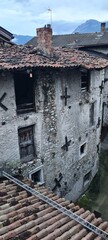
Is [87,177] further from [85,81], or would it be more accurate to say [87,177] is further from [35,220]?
[35,220]

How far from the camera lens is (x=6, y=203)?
922cm

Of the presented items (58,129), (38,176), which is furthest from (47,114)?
(38,176)

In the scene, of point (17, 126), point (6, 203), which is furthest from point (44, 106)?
point (6, 203)

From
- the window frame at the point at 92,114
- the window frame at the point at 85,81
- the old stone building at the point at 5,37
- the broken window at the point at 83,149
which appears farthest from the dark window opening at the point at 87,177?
the old stone building at the point at 5,37

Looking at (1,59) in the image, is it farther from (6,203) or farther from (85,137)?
(85,137)

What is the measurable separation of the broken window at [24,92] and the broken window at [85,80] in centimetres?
459

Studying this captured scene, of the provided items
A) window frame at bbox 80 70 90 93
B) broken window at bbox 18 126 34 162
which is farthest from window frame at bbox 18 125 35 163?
window frame at bbox 80 70 90 93

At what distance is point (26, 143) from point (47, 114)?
71.7 inches

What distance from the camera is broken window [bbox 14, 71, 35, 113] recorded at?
1208 cm

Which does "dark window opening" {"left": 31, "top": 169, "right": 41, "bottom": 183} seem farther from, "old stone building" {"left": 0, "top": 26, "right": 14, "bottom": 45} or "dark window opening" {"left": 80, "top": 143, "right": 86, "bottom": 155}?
"old stone building" {"left": 0, "top": 26, "right": 14, "bottom": 45}

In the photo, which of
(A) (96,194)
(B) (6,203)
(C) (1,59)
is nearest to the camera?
(B) (6,203)

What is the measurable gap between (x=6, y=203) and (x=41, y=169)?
15.3 feet

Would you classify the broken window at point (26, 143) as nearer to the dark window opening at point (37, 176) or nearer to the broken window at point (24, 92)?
the broken window at point (24, 92)

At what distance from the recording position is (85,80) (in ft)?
53.9
